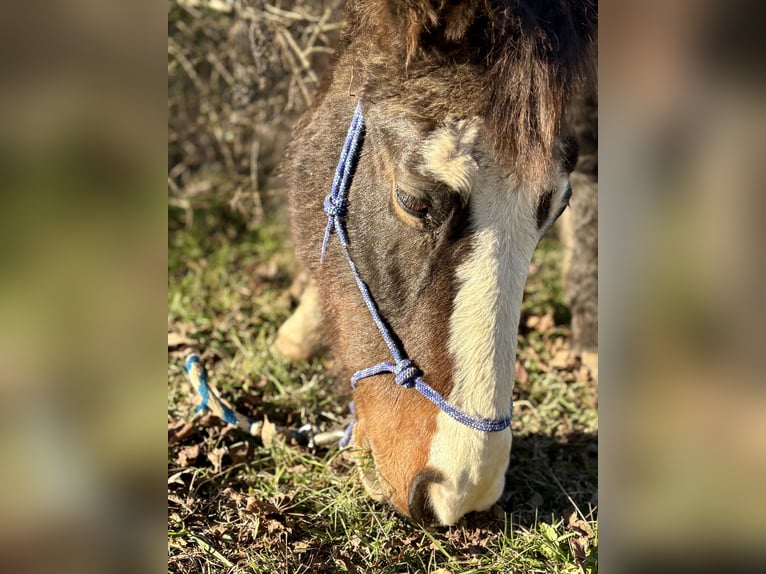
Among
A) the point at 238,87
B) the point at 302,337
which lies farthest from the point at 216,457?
the point at 238,87

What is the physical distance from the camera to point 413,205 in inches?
76.2

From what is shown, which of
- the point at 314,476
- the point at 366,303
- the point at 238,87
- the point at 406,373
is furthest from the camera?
the point at 238,87

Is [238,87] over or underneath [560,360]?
over

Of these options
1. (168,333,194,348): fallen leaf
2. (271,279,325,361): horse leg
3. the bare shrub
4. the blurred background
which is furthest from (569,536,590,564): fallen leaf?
the bare shrub

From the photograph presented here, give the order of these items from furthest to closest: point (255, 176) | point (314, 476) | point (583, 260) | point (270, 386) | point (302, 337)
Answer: point (255, 176), point (583, 260), point (302, 337), point (270, 386), point (314, 476)

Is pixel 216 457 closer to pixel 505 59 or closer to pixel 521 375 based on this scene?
pixel 521 375

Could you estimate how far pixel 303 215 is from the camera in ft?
8.45

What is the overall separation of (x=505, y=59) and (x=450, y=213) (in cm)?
46

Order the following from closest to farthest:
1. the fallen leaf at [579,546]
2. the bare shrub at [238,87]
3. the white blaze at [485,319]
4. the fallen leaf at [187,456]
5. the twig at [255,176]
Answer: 1. the white blaze at [485,319]
2. the fallen leaf at [579,546]
3. the fallen leaf at [187,456]
4. the bare shrub at [238,87]
5. the twig at [255,176]

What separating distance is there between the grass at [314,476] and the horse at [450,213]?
0.87ft

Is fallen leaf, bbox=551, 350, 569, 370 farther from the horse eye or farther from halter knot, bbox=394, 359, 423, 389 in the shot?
the horse eye

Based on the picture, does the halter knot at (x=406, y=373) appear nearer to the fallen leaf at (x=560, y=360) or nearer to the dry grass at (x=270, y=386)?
the dry grass at (x=270, y=386)
